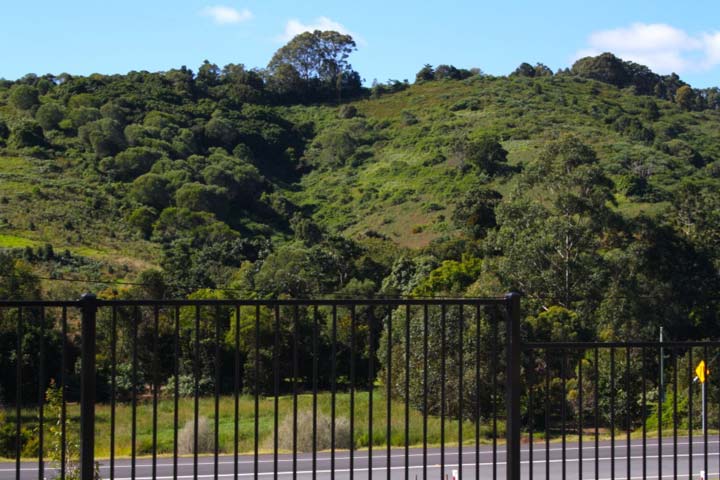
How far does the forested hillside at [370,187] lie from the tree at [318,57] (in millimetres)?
211

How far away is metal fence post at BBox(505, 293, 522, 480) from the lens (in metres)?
3.89

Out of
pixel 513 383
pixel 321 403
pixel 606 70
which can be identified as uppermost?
pixel 606 70

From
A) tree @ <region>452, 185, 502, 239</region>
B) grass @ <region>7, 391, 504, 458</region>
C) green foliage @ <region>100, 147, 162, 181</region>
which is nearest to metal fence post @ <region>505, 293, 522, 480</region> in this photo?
grass @ <region>7, 391, 504, 458</region>

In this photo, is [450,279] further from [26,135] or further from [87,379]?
[26,135]

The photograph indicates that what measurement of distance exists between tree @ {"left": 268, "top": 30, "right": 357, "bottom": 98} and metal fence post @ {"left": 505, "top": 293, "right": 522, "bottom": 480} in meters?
87.4

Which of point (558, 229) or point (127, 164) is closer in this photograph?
point (558, 229)

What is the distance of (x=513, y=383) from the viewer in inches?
155

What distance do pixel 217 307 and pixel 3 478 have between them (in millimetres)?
11224

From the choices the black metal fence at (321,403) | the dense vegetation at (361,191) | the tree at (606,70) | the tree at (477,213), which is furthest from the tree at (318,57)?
the black metal fence at (321,403)

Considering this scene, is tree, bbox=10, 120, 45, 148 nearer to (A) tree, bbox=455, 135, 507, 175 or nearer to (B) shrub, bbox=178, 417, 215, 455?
(A) tree, bbox=455, 135, 507, 175

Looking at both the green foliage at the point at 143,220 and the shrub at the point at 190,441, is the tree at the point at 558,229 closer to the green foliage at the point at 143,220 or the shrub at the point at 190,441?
the shrub at the point at 190,441

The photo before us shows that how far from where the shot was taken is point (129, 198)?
54750 millimetres

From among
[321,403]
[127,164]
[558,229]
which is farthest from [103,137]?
[321,403]

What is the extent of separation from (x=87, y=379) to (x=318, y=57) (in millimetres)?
90940
